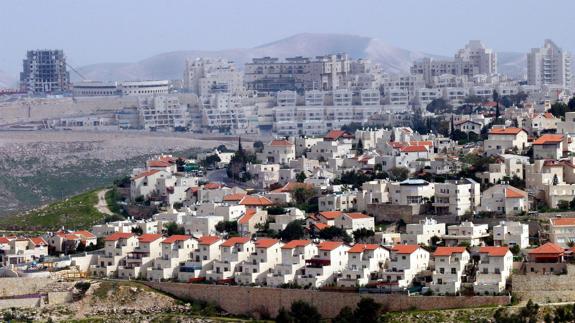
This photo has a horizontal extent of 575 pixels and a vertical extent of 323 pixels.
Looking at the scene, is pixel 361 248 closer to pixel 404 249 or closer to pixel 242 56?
pixel 404 249

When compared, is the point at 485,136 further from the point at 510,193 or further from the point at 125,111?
the point at 125,111

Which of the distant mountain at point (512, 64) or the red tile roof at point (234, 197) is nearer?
the red tile roof at point (234, 197)

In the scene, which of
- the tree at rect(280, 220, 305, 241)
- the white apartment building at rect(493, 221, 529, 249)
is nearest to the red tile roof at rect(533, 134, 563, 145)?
the white apartment building at rect(493, 221, 529, 249)

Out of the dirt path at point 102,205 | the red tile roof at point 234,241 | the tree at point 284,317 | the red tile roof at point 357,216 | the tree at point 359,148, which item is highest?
the tree at point 359,148

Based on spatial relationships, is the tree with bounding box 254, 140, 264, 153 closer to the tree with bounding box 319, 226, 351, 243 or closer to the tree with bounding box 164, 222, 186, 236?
the tree with bounding box 164, 222, 186, 236

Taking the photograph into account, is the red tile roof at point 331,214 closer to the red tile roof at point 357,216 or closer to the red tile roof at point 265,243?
the red tile roof at point 357,216

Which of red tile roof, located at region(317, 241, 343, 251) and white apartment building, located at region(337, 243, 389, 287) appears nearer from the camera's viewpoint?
white apartment building, located at region(337, 243, 389, 287)

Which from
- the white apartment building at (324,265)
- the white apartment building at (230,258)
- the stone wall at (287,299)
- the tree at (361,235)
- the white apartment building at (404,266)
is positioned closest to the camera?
the stone wall at (287,299)

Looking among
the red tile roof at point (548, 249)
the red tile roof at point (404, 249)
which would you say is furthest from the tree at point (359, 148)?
the red tile roof at point (548, 249)

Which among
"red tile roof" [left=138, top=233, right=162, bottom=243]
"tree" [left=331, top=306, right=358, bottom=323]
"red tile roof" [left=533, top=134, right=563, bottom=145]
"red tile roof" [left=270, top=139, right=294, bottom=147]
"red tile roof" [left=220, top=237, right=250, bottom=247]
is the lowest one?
"tree" [left=331, top=306, right=358, bottom=323]
